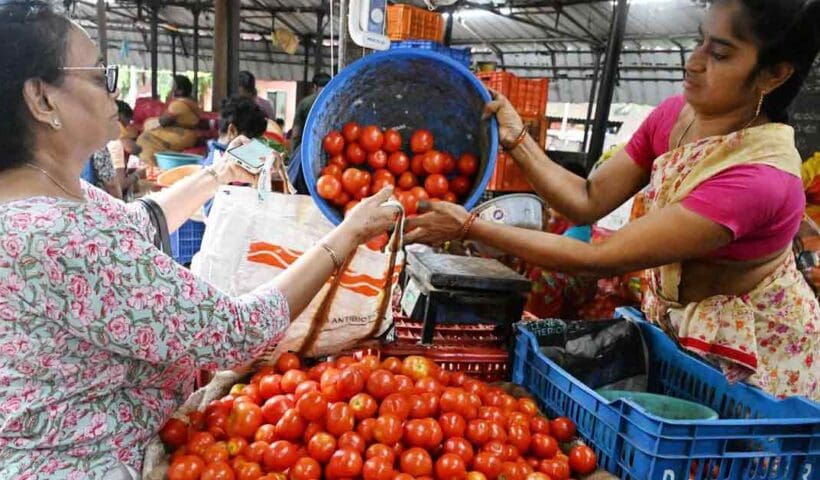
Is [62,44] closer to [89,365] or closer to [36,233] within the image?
[36,233]

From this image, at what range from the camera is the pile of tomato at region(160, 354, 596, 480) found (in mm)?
1438

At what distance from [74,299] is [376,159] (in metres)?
1.09

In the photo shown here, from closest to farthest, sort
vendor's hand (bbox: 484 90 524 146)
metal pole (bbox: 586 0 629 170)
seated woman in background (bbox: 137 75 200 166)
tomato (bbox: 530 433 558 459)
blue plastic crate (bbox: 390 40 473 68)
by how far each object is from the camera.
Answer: tomato (bbox: 530 433 558 459)
vendor's hand (bbox: 484 90 524 146)
blue plastic crate (bbox: 390 40 473 68)
metal pole (bbox: 586 0 629 170)
seated woman in background (bbox: 137 75 200 166)

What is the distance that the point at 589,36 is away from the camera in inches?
539

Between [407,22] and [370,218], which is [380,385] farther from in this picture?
[407,22]

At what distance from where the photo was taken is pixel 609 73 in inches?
263

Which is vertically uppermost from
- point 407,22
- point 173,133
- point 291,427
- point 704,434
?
point 407,22

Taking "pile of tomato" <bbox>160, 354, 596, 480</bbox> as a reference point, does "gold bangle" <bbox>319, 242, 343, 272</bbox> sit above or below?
above

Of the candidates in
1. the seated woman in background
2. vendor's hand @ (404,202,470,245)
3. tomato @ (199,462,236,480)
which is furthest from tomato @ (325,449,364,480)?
the seated woman in background

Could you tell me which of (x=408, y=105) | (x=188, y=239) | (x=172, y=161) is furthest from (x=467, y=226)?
(x=172, y=161)

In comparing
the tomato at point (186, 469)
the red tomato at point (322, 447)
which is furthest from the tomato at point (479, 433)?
the tomato at point (186, 469)

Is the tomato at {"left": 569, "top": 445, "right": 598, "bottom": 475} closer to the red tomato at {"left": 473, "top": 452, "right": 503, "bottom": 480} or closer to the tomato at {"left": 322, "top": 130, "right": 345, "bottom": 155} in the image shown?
the red tomato at {"left": 473, "top": 452, "right": 503, "bottom": 480}

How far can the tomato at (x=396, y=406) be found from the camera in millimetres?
1544

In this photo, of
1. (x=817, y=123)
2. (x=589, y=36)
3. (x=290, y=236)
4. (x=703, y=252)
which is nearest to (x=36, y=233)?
(x=290, y=236)
